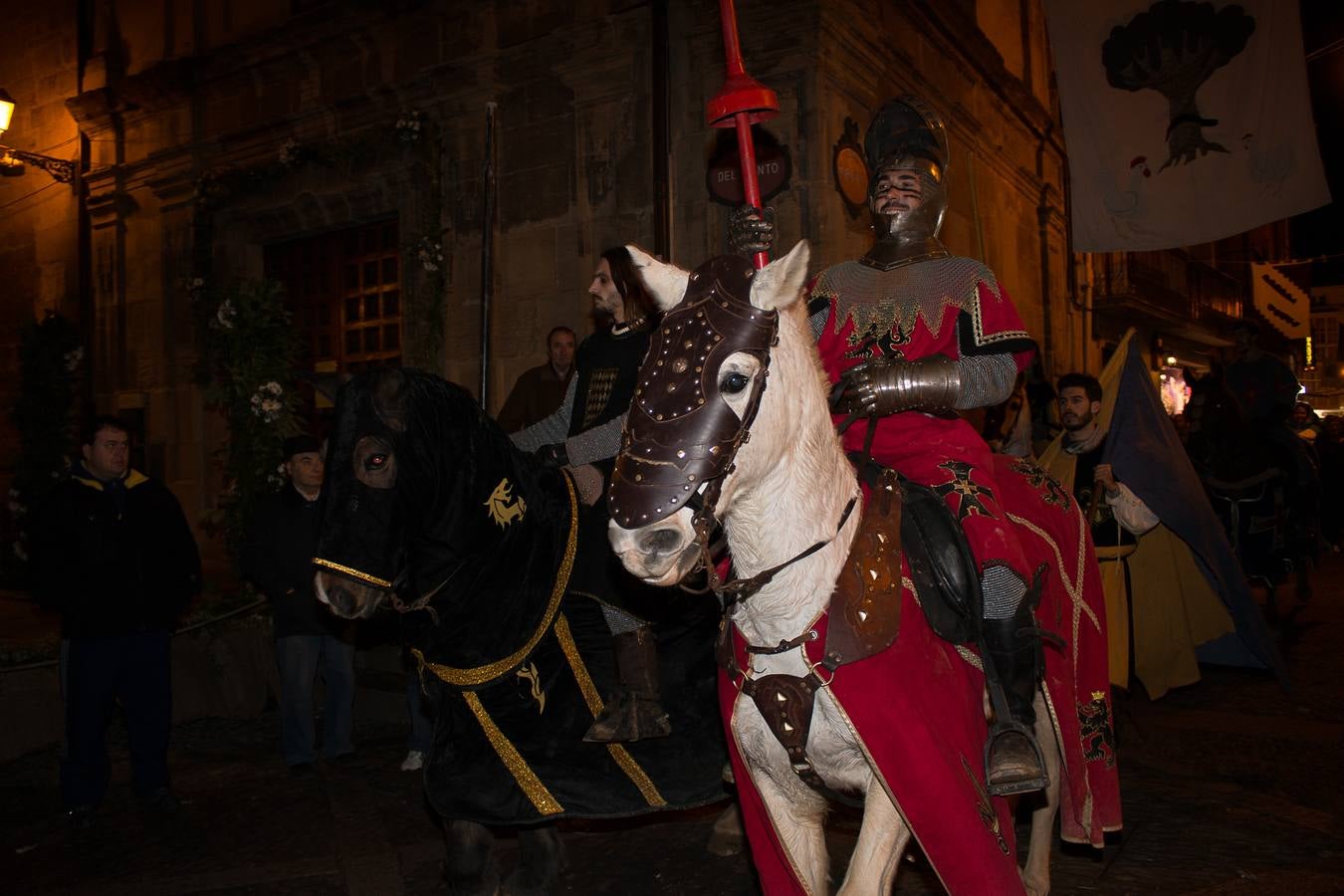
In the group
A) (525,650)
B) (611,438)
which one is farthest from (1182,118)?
(525,650)

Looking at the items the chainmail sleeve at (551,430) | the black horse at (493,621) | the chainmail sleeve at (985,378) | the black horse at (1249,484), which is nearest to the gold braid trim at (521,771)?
the black horse at (493,621)

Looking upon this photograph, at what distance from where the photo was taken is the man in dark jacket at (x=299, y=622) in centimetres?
611

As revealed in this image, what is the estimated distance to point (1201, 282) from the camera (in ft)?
80.5

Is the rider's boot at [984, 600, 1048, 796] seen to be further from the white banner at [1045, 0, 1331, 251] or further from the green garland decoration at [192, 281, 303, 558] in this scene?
the green garland decoration at [192, 281, 303, 558]

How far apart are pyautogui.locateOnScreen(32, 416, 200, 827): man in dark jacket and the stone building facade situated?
3.79m

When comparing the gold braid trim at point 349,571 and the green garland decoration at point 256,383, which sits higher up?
the green garland decoration at point 256,383

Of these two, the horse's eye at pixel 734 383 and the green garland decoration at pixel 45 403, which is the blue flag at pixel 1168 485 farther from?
the green garland decoration at pixel 45 403

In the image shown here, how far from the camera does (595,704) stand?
11.7ft

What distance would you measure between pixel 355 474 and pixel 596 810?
4.68ft

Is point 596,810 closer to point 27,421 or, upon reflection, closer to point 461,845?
point 461,845

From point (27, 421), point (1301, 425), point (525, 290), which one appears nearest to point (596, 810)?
point (525, 290)

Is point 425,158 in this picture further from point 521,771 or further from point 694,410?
point 694,410

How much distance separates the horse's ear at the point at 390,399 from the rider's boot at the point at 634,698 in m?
1.08

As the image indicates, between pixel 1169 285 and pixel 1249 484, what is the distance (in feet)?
44.9
